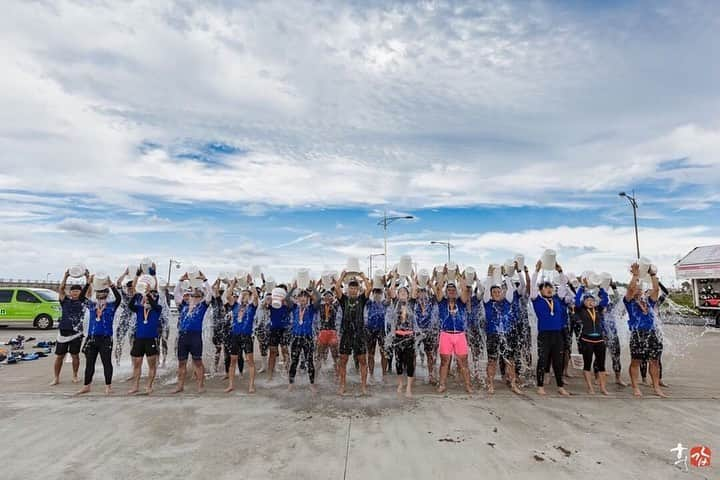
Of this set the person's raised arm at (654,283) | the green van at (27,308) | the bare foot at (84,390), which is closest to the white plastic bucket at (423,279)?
the person's raised arm at (654,283)

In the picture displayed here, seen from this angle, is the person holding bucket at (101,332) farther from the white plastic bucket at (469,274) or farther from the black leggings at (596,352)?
the black leggings at (596,352)

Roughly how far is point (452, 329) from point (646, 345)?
2921 mm

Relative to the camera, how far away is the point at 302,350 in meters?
6.41

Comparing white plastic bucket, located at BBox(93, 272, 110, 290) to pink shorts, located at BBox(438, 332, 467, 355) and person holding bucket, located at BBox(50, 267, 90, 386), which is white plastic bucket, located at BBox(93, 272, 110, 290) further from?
pink shorts, located at BBox(438, 332, 467, 355)

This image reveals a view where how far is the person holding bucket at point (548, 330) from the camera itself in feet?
20.2

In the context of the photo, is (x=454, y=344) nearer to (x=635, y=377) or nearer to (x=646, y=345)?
(x=635, y=377)

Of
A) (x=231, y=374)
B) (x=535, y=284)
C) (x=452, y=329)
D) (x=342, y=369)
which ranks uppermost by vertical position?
(x=535, y=284)

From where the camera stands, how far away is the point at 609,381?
698cm

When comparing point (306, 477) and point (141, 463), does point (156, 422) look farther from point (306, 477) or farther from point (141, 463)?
point (306, 477)

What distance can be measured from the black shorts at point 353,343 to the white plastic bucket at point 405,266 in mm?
1324

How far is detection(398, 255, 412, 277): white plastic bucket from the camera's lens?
691 cm

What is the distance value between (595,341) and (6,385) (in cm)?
958

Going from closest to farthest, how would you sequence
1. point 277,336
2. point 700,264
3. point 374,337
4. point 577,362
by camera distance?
1. point 374,337
2. point 277,336
3. point 577,362
4. point 700,264
